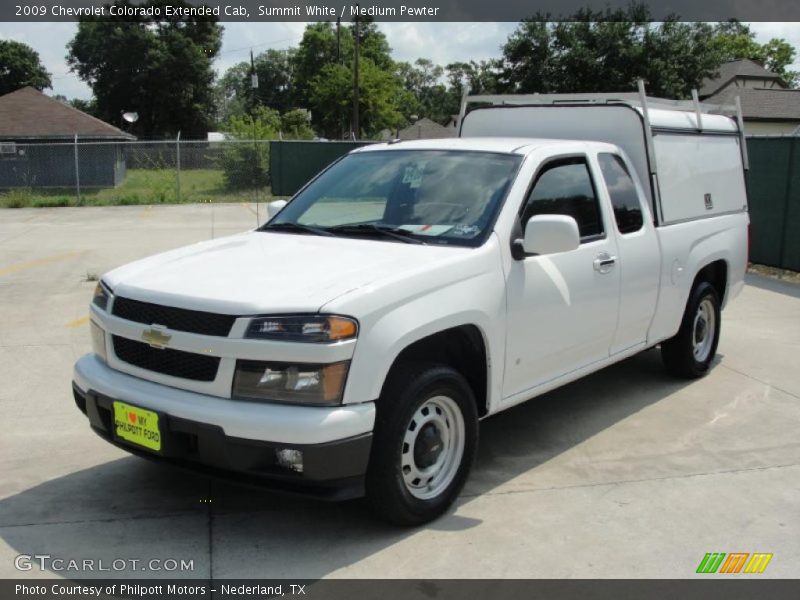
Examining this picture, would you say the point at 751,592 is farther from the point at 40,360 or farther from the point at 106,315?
the point at 40,360

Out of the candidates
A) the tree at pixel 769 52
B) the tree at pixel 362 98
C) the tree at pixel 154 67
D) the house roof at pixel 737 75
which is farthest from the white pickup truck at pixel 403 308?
the tree at pixel 769 52

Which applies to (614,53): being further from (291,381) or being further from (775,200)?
(291,381)

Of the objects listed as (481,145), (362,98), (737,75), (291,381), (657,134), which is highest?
(737,75)

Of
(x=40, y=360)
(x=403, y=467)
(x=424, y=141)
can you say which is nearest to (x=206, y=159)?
(x=40, y=360)

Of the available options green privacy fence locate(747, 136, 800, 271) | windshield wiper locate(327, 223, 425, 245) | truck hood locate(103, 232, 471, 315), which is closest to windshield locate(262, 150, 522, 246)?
windshield wiper locate(327, 223, 425, 245)

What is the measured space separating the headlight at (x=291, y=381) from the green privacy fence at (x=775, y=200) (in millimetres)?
9972

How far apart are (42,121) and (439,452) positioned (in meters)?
34.0

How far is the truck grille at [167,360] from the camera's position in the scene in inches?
139

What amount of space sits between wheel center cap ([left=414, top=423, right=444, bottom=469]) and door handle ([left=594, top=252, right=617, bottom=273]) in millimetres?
1562

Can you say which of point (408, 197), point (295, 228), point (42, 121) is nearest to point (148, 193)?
point (42, 121)

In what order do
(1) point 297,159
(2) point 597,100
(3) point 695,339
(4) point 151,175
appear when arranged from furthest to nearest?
(4) point 151,175, (1) point 297,159, (3) point 695,339, (2) point 597,100

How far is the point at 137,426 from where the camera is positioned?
3.68m

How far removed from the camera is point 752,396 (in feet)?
20.1

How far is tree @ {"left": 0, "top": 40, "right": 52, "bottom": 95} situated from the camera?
7831cm
